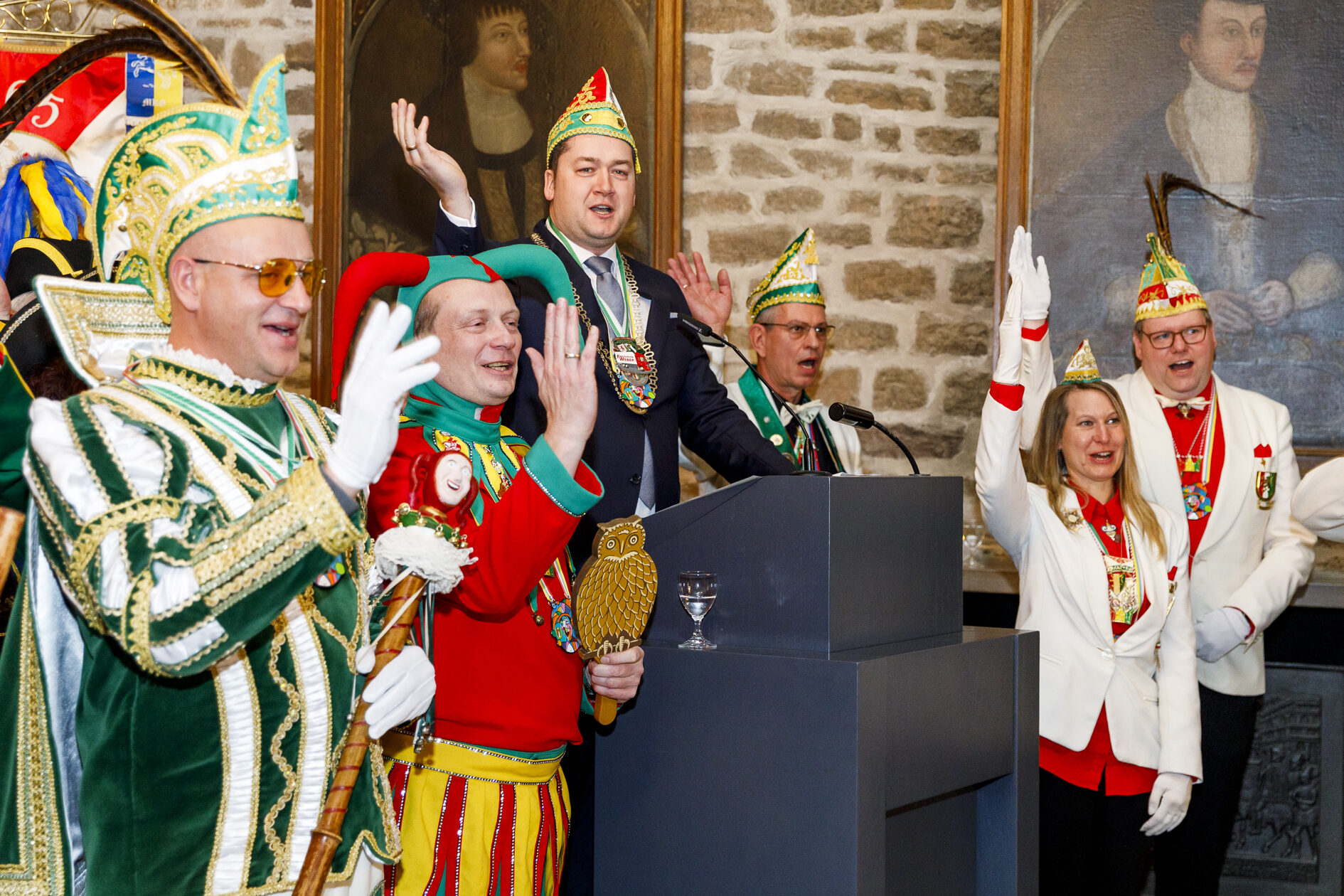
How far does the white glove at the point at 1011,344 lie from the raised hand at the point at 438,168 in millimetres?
1312

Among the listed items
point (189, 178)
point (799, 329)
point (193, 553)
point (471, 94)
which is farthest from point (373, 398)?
point (471, 94)

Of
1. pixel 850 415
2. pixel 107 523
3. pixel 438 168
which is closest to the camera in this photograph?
pixel 107 523

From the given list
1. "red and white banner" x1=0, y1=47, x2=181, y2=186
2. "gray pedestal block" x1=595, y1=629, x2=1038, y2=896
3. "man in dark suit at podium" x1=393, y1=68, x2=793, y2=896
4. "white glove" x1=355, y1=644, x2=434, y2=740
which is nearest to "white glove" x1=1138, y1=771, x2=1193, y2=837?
"gray pedestal block" x1=595, y1=629, x2=1038, y2=896

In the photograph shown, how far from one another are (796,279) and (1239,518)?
1474 mm

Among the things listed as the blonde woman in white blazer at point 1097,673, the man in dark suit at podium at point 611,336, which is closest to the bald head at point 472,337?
the man in dark suit at podium at point 611,336

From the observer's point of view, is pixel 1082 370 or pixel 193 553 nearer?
pixel 193 553

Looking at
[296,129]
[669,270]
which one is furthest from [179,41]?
[296,129]

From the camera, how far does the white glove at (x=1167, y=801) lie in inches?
114

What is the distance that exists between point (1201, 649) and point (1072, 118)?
6.38ft

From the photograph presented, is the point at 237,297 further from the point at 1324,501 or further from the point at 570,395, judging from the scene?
the point at 1324,501

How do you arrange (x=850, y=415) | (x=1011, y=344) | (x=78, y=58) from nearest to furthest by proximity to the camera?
(x=78, y=58) → (x=850, y=415) → (x=1011, y=344)

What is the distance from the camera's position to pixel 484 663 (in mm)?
1973

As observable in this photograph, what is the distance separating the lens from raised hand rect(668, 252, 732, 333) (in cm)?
375

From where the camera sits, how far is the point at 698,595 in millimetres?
2012
